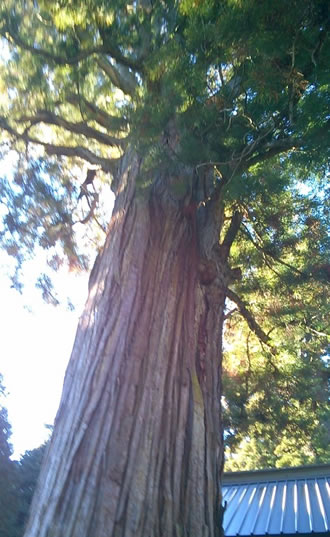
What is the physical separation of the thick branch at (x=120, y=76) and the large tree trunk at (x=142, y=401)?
7.21 feet

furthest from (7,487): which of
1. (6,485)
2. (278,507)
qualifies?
(278,507)

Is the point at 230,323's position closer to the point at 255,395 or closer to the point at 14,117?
the point at 255,395

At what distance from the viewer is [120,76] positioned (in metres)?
4.86

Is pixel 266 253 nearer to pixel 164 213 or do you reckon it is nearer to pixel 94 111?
pixel 164 213

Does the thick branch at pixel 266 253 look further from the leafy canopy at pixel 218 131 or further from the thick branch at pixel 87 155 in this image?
the thick branch at pixel 87 155

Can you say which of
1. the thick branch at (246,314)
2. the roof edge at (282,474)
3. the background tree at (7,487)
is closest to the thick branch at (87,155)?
the thick branch at (246,314)

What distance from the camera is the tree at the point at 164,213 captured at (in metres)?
1.97

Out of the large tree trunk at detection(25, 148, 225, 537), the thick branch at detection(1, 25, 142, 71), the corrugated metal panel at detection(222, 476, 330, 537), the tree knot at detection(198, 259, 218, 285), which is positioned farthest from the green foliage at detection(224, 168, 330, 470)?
the thick branch at detection(1, 25, 142, 71)

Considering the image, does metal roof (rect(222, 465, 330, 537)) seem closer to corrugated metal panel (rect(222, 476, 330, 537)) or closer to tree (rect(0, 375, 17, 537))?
Result: corrugated metal panel (rect(222, 476, 330, 537))

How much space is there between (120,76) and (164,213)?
7.57 feet

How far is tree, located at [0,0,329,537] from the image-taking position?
1.97 metres

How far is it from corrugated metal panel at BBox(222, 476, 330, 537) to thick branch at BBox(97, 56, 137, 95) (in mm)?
Result: 4786

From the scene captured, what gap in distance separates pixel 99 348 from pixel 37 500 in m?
0.74

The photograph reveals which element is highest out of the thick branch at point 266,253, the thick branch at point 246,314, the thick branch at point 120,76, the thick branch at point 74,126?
the thick branch at point 120,76
